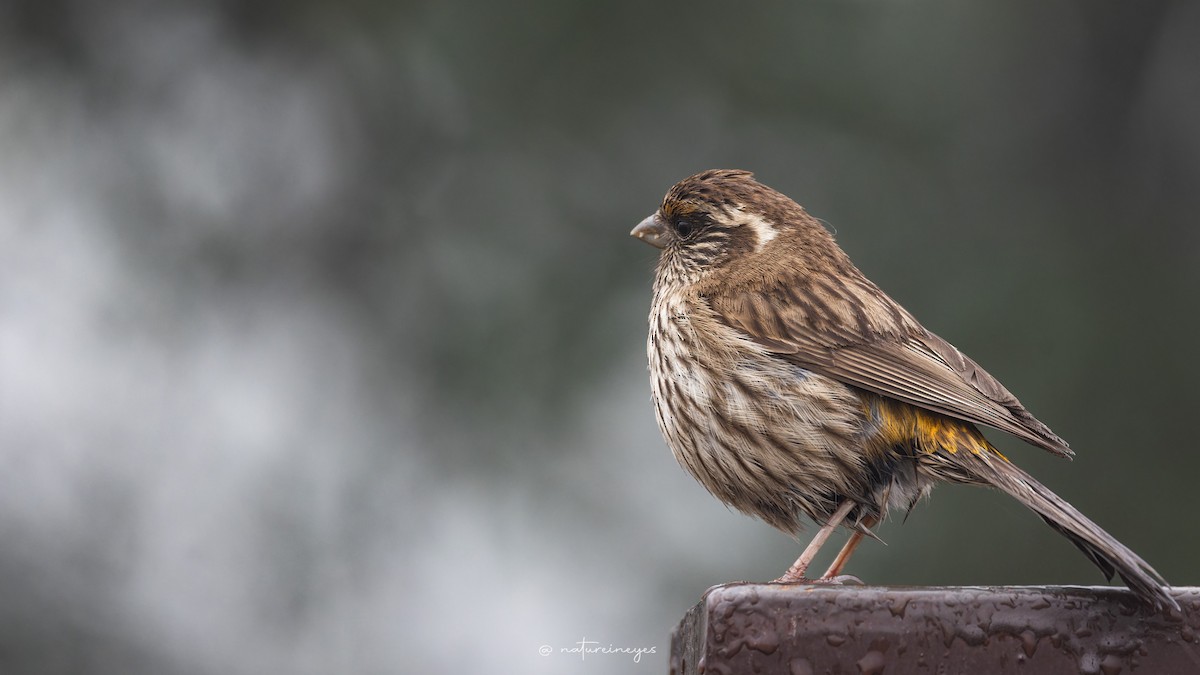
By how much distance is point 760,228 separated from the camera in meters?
4.48

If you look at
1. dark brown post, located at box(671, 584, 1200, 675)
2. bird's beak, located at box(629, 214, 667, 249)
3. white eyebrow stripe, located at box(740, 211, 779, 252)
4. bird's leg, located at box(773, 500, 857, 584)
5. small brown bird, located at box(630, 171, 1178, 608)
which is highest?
bird's beak, located at box(629, 214, 667, 249)

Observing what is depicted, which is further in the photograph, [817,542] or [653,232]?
[653,232]

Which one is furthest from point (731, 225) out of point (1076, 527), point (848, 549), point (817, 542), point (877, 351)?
point (1076, 527)

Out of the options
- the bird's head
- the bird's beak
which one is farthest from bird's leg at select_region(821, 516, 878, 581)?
the bird's beak

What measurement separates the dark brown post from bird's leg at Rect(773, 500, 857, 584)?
1.14 metres

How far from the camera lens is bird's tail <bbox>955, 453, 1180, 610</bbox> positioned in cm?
205

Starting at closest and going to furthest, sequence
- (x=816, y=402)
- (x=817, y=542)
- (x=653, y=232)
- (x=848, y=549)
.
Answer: (x=817, y=542) → (x=816, y=402) → (x=848, y=549) → (x=653, y=232)

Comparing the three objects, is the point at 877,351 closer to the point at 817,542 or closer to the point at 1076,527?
the point at 817,542

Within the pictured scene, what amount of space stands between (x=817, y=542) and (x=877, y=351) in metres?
0.58

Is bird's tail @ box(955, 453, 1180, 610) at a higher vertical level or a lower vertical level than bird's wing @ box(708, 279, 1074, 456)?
lower

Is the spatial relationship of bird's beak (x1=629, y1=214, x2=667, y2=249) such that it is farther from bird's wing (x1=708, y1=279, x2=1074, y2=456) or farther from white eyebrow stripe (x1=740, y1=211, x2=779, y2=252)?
bird's wing (x1=708, y1=279, x2=1074, y2=456)

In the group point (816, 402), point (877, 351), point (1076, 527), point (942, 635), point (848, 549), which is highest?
point (877, 351)

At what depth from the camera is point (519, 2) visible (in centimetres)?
713

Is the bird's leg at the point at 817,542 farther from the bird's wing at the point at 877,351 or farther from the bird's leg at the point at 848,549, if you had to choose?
the bird's wing at the point at 877,351
